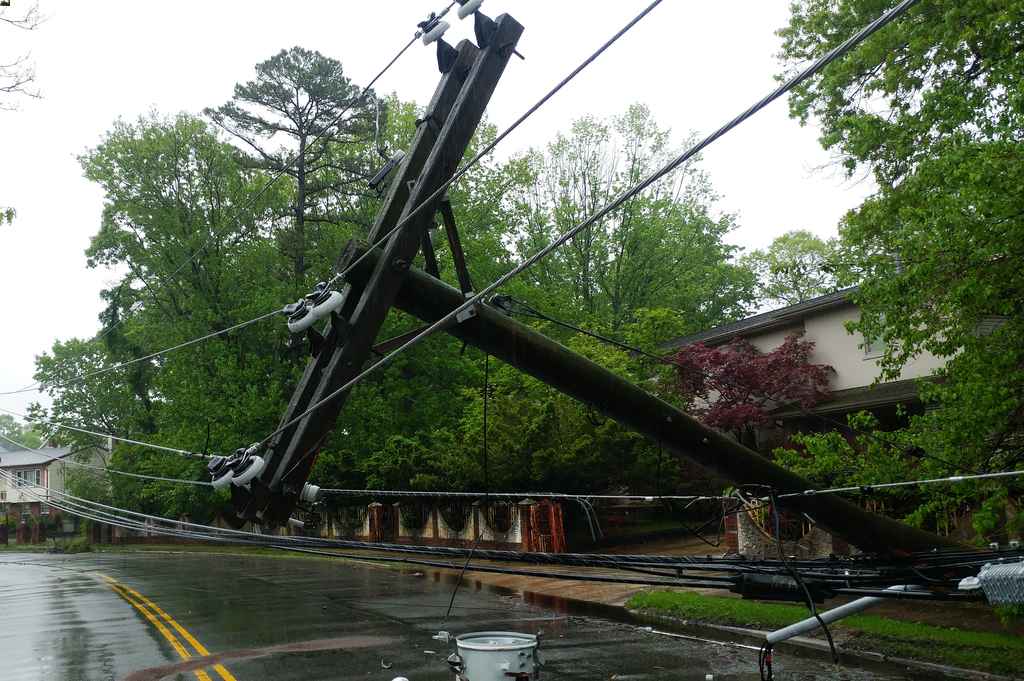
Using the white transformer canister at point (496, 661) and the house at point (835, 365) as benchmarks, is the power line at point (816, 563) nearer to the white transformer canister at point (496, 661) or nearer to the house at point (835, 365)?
the white transformer canister at point (496, 661)

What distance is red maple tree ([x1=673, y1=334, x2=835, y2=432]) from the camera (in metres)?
24.6

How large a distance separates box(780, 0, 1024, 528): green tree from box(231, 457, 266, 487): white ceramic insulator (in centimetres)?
809

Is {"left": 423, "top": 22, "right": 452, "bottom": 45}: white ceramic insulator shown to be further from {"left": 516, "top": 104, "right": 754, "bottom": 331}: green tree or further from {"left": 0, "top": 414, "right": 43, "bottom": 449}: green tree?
{"left": 0, "top": 414, "right": 43, "bottom": 449}: green tree

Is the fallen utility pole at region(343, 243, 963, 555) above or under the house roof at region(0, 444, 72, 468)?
under

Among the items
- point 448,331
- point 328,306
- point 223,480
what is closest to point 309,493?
point 223,480

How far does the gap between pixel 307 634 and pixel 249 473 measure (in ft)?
20.3

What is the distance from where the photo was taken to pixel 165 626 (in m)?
16.1

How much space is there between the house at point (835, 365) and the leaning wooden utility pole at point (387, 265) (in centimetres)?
1611

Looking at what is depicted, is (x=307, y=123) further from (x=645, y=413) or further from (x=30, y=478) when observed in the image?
(x=30, y=478)

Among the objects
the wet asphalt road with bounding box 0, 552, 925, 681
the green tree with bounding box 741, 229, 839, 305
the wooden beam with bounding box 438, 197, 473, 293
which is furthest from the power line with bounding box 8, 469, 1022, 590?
the green tree with bounding box 741, 229, 839, 305

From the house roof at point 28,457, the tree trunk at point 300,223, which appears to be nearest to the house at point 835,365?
the tree trunk at point 300,223

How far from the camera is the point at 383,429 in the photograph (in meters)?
34.3

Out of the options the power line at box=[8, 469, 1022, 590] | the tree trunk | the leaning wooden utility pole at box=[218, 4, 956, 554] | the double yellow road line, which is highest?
the tree trunk

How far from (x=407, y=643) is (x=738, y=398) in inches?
568
